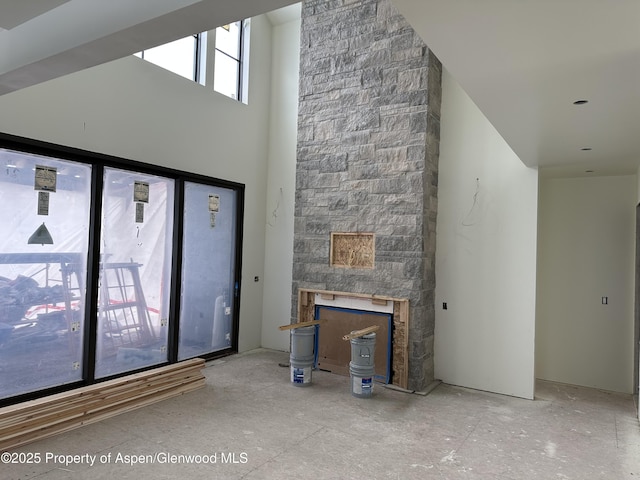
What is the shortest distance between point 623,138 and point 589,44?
6.56ft

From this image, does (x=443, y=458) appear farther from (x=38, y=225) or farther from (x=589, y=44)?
(x=38, y=225)

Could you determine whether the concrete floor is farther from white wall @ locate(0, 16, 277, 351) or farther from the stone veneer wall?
white wall @ locate(0, 16, 277, 351)

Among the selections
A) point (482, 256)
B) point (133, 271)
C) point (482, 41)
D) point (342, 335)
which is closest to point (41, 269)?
point (133, 271)

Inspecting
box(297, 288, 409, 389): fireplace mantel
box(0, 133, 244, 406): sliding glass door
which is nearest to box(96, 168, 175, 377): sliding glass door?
box(0, 133, 244, 406): sliding glass door

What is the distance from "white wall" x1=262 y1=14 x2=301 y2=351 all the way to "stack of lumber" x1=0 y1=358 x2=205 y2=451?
196 cm

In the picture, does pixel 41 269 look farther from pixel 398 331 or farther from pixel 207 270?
pixel 398 331

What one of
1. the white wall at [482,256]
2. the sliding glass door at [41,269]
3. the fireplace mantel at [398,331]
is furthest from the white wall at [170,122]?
the white wall at [482,256]

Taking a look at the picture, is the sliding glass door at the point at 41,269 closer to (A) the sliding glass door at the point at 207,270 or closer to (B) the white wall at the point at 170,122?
(B) the white wall at the point at 170,122

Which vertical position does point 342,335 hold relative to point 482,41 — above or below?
below

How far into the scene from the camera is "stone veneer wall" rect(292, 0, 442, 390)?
526cm

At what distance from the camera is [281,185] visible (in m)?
6.81

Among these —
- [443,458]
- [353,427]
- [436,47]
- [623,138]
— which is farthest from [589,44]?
[353,427]

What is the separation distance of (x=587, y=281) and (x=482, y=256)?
1342mm

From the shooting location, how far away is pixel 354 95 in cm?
573
